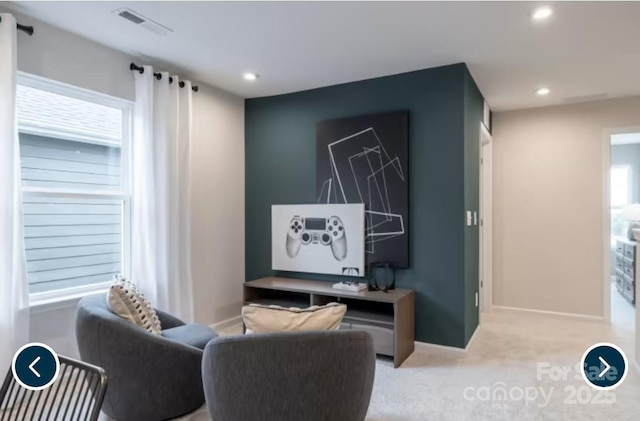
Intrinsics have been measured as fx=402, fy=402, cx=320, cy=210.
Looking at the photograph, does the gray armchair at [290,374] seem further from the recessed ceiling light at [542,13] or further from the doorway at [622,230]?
the doorway at [622,230]

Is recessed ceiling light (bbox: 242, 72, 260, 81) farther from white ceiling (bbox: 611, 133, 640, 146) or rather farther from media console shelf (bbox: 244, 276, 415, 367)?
white ceiling (bbox: 611, 133, 640, 146)

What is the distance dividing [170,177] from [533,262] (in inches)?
166

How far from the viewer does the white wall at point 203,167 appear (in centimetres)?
283

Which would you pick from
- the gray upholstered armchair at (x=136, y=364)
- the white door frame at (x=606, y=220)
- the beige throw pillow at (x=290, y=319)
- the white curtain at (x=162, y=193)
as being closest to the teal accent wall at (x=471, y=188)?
the white door frame at (x=606, y=220)

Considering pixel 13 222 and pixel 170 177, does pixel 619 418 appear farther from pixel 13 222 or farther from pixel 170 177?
pixel 13 222

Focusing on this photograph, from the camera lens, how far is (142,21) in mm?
2721

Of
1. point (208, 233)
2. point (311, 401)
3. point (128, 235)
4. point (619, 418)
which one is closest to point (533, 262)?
point (619, 418)

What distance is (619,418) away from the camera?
241 centimetres

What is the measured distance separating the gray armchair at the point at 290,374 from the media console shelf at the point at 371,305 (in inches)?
54.6

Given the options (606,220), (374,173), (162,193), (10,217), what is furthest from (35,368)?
(606,220)

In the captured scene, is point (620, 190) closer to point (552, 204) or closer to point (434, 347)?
point (552, 204)

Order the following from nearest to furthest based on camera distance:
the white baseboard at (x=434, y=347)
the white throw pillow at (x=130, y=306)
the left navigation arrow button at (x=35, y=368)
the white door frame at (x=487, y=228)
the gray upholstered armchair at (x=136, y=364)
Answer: the left navigation arrow button at (x=35, y=368)
the gray upholstered armchair at (x=136, y=364)
the white throw pillow at (x=130, y=306)
the white baseboard at (x=434, y=347)
the white door frame at (x=487, y=228)

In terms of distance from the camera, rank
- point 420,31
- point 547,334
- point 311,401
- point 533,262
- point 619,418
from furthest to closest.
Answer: point 533,262 → point 547,334 → point 420,31 → point 619,418 → point 311,401

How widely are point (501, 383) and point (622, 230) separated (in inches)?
243
